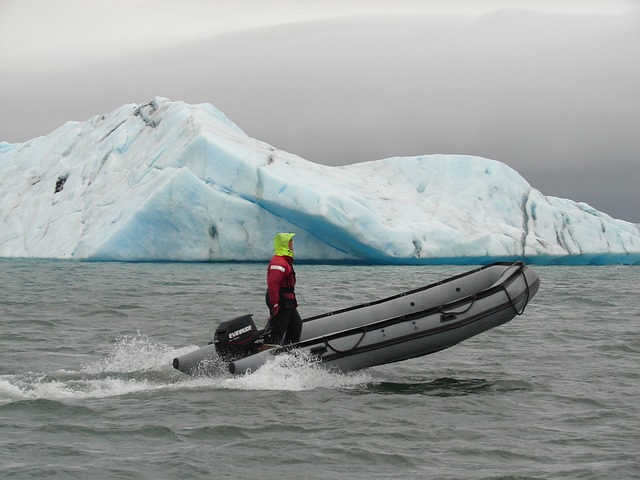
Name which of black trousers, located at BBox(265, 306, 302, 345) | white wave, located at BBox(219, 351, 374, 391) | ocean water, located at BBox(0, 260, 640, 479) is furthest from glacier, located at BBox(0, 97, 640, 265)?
white wave, located at BBox(219, 351, 374, 391)

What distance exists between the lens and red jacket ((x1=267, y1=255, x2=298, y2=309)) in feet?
25.8

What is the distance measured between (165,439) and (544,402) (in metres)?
3.36

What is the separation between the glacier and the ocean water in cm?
1288

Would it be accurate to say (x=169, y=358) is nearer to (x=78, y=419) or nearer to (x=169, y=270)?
(x=78, y=419)

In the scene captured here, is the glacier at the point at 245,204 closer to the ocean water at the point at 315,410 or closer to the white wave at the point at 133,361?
the ocean water at the point at 315,410

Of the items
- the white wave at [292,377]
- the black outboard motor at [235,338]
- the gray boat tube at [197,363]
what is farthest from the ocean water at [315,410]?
the black outboard motor at [235,338]

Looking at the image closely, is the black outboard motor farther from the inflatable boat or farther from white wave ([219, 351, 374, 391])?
white wave ([219, 351, 374, 391])

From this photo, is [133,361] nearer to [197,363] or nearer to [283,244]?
[197,363]

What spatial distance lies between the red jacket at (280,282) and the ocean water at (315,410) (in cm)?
57

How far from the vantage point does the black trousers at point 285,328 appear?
316 inches

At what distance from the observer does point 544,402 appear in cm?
725

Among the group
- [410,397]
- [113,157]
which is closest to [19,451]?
[410,397]

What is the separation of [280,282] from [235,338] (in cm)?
74

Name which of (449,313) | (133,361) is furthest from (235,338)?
(449,313)
